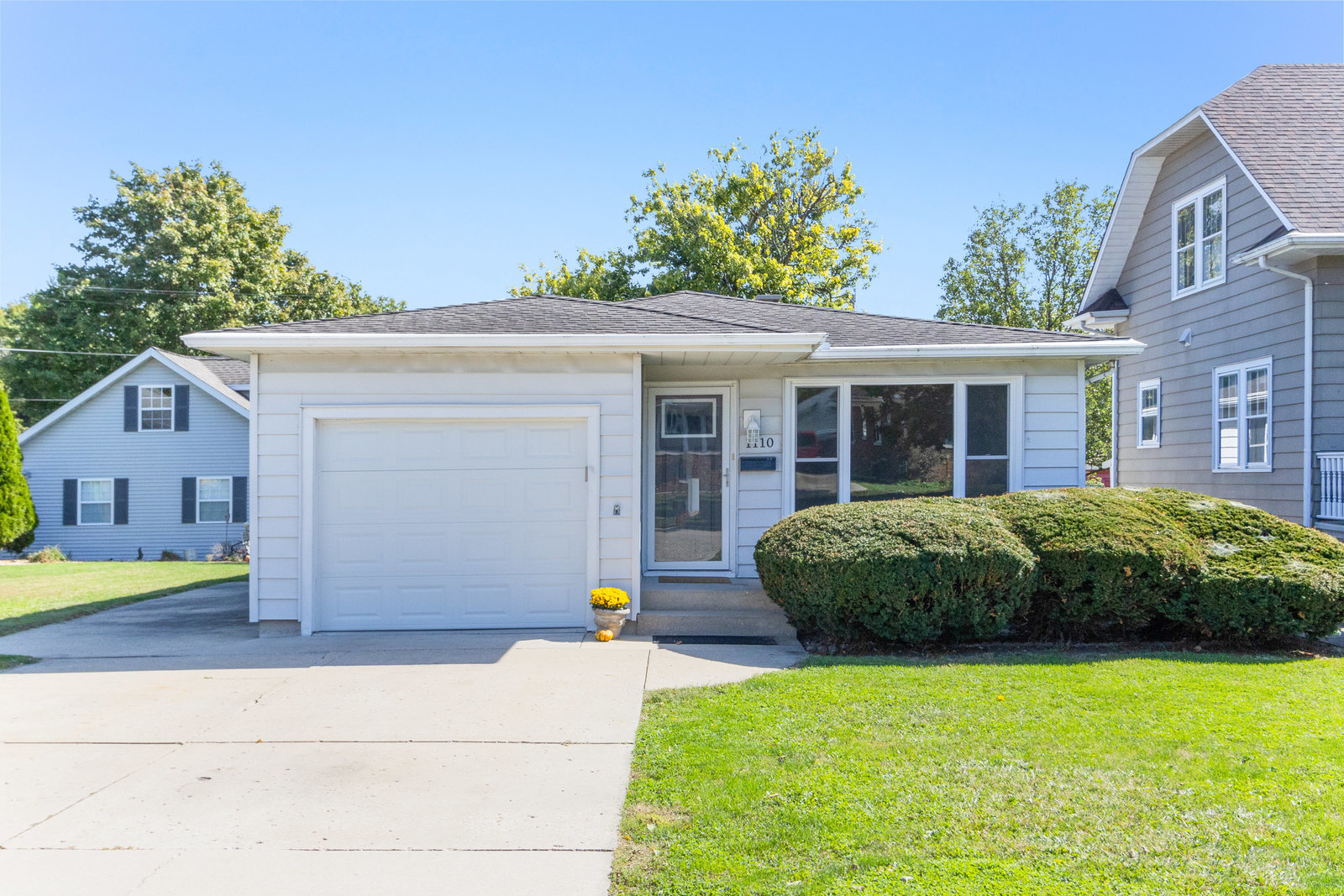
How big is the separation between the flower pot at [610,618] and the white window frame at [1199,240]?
31.8ft

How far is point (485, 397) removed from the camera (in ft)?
27.3

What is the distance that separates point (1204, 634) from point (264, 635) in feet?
27.1

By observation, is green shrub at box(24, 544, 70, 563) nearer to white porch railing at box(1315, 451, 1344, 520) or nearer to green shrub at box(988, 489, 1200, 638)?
green shrub at box(988, 489, 1200, 638)

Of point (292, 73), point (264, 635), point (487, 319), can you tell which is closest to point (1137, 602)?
point (487, 319)

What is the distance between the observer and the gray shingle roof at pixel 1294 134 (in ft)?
34.1

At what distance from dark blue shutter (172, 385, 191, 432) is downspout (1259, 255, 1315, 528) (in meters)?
22.8

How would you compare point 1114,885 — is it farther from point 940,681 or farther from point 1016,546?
point 1016,546

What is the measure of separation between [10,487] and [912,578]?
66.0 feet

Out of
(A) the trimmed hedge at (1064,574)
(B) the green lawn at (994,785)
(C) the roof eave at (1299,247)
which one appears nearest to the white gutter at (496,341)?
(A) the trimmed hedge at (1064,574)

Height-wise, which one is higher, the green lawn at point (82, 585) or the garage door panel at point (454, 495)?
the garage door panel at point (454, 495)

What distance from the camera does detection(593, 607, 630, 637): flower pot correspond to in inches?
310

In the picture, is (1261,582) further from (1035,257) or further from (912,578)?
(1035,257)

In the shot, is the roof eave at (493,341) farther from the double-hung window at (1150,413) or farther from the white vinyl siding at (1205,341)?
the double-hung window at (1150,413)

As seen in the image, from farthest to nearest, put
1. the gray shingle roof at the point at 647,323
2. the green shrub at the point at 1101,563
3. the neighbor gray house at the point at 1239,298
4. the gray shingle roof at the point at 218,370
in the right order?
the gray shingle roof at the point at 218,370, the neighbor gray house at the point at 1239,298, the gray shingle roof at the point at 647,323, the green shrub at the point at 1101,563
